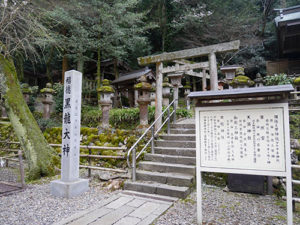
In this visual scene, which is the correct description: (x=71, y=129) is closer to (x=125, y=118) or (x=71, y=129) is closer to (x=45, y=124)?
(x=125, y=118)

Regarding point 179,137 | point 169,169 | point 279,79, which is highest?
point 279,79

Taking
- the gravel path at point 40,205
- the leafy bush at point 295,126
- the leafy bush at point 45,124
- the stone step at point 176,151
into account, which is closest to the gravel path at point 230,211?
the stone step at point 176,151

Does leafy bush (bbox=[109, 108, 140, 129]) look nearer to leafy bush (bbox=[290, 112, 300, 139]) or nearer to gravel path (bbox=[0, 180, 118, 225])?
gravel path (bbox=[0, 180, 118, 225])

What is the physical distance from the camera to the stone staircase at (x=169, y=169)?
4.41 metres

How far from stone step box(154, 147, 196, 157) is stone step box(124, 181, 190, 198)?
47.1 inches

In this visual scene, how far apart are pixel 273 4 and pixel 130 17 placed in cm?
1422

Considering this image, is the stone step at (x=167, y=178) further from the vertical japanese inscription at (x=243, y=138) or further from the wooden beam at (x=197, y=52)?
the wooden beam at (x=197, y=52)

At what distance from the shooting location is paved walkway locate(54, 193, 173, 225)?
129 inches

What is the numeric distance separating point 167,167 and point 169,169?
0.23 ft

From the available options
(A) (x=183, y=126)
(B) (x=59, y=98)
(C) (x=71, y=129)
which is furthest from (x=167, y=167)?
(B) (x=59, y=98)

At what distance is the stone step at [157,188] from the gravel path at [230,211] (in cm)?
18

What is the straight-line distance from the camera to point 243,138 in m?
3.00

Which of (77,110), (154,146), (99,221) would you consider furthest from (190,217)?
(77,110)

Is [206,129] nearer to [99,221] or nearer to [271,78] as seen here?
[99,221]
